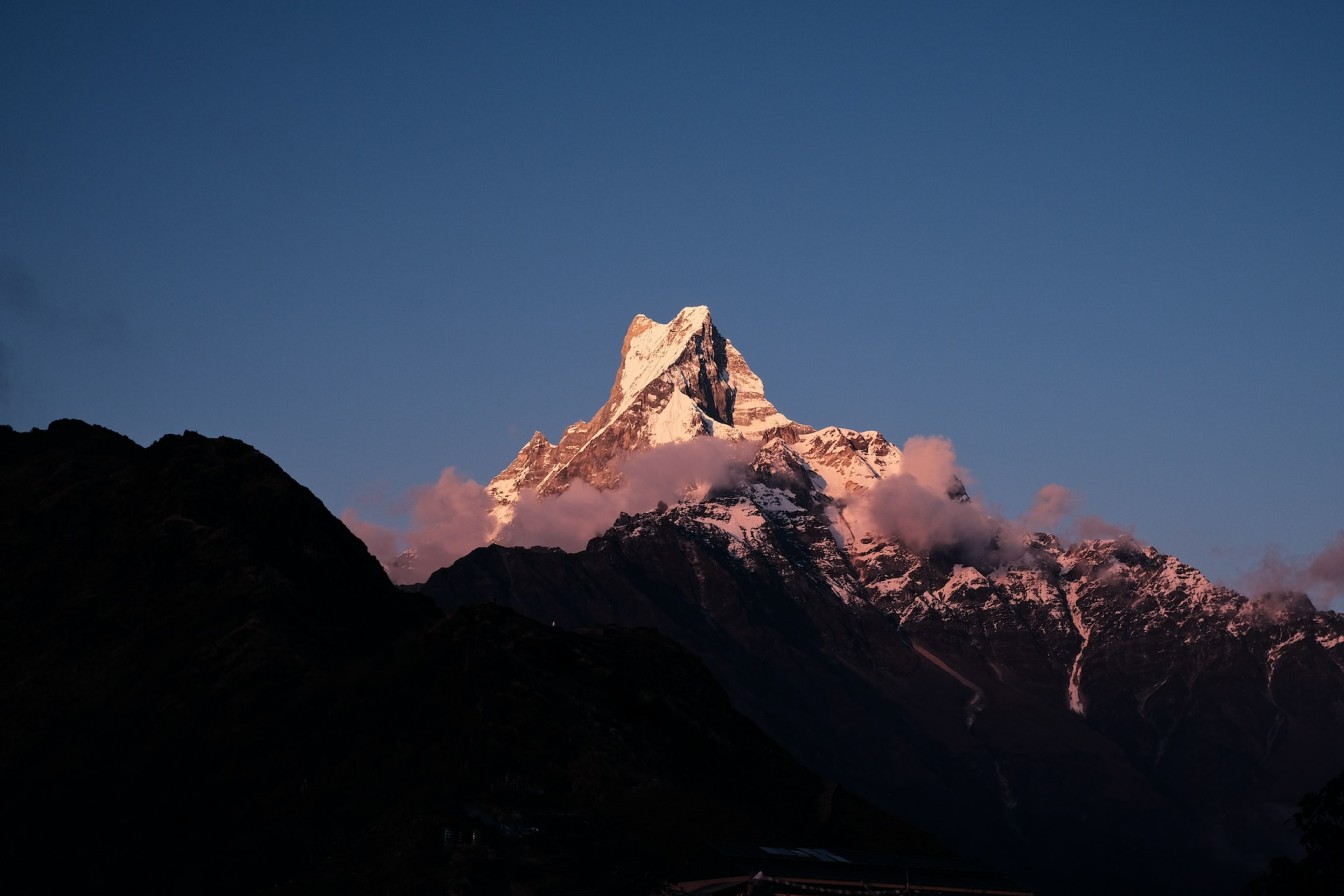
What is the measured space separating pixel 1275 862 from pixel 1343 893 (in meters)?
3.99

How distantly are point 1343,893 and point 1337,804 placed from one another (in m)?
5.19

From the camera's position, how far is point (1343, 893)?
111 meters

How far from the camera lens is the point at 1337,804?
110375 mm

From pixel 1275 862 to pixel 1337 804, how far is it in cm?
527

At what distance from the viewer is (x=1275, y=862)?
370 ft
